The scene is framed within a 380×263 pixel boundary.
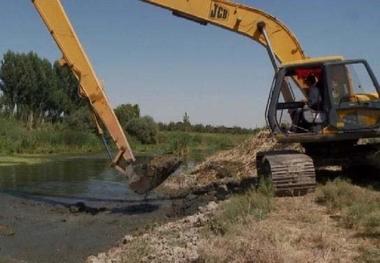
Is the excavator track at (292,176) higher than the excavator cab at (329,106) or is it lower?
lower

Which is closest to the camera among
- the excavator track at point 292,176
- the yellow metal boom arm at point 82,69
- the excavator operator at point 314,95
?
the excavator track at point 292,176

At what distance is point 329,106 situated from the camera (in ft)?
38.8

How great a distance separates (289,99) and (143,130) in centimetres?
5175

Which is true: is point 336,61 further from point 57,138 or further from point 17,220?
point 57,138

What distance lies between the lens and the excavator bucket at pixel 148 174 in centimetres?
1370

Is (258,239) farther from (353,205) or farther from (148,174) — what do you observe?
(148,174)

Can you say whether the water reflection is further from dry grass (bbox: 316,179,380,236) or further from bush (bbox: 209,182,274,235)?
dry grass (bbox: 316,179,380,236)

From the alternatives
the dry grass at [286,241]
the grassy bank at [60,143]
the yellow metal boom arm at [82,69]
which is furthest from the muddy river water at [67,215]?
the grassy bank at [60,143]

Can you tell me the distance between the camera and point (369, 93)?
→ 12.0 meters

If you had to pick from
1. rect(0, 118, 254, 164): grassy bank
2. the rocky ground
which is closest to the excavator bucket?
the rocky ground

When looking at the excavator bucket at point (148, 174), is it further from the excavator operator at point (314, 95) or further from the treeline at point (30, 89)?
the treeline at point (30, 89)

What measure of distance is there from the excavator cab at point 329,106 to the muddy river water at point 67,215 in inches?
133

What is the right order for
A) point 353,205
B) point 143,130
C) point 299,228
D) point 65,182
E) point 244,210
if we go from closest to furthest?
point 299,228
point 353,205
point 244,210
point 65,182
point 143,130

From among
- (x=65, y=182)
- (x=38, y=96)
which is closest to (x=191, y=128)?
(x=38, y=96)
